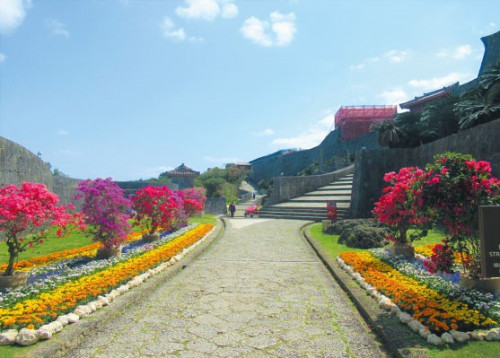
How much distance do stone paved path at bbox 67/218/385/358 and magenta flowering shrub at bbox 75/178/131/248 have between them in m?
2.18

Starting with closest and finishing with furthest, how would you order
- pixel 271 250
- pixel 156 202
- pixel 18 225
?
1. pixel 18 225
2. pixel 271 250
3. pixel 156 202

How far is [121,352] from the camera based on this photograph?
3.40 meters

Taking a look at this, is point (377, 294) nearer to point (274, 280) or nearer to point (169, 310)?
point (274, 280)

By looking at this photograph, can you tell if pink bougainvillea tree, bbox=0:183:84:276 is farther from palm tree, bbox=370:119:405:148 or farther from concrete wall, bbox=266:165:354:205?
palm tree, bbox=370:119:405:148

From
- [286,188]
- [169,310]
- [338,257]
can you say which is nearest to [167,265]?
[169,310]

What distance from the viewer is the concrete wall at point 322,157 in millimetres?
36344

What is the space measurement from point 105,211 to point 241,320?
4987 mm

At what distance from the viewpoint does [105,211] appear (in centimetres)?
793

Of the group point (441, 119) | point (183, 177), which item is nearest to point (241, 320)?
point (441, 119)

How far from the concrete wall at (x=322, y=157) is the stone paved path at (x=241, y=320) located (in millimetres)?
29926

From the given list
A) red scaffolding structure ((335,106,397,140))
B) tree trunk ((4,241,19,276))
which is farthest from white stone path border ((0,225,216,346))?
red scaffolding structure ((335,106,397,140))

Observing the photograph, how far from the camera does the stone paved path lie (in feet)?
11.3

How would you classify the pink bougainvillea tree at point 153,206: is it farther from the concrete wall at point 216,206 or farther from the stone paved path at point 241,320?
the concrete wall at point 216,206

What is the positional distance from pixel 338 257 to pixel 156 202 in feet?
18.4
